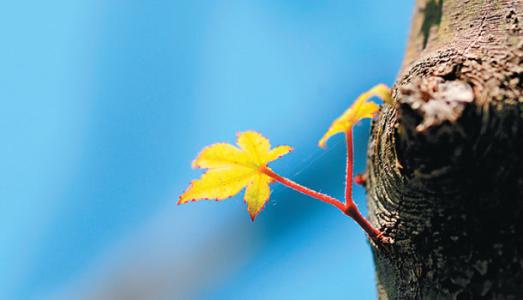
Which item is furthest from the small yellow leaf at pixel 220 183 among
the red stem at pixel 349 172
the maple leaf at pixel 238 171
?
the red stem at pixel 349 172

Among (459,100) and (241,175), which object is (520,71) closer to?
(459,100)

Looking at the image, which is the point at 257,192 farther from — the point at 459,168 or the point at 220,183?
the point at 459,168

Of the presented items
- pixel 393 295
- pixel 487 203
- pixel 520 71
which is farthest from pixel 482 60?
pixel 393 295

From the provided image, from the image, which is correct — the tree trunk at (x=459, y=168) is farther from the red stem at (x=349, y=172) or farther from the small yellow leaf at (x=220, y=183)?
the small yellow leaf at (x=220, y=183)

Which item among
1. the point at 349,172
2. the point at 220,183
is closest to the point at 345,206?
the point at 349,172

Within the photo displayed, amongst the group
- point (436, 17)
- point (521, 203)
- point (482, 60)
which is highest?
point (436, 17)

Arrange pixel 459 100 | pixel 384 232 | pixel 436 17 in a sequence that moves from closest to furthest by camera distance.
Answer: pixel 459 100 < pixel 384 232 < pixel 436 17
